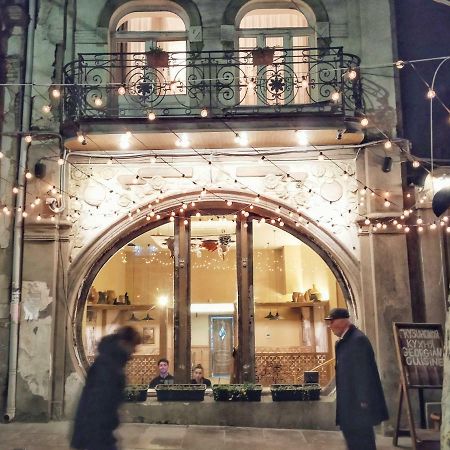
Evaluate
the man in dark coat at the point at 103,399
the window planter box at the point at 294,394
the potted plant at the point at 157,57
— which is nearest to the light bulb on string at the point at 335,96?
the potted plant at the point at 157,57

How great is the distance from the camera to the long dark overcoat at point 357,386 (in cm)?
562

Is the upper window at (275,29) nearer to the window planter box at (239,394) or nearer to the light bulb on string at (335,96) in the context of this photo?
the light bulb on string at (335,96)

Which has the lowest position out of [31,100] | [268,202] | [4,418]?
[4,418]

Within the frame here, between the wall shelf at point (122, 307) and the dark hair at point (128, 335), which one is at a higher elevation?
the wall shelf at point (122, 307)

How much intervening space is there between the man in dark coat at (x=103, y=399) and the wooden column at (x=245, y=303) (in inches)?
175

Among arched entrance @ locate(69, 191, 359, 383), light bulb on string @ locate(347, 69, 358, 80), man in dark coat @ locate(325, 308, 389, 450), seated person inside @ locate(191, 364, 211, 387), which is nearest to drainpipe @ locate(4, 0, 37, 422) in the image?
arched entrance @ locate(69, 191, 359, 383)

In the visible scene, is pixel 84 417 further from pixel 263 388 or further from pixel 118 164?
pixel 118 164

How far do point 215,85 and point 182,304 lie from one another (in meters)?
3.71

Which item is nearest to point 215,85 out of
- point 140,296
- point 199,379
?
point 140,296

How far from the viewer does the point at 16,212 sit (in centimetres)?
955

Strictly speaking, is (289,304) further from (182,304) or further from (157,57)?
(157,57)

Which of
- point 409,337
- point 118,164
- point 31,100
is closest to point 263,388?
point 409,337

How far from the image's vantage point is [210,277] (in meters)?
9.96

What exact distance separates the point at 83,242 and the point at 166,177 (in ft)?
5.73
